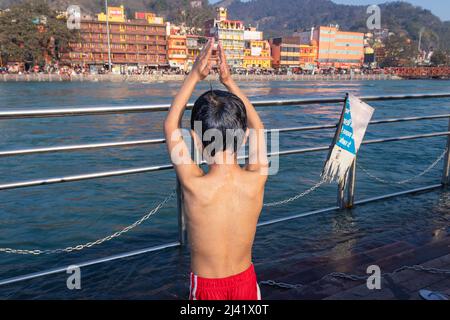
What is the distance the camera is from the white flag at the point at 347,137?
144 inches

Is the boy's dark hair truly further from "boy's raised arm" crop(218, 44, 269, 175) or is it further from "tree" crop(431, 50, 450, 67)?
"tree" crop(431, 50, 450, 67)

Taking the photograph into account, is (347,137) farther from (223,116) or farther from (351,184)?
(223,116)

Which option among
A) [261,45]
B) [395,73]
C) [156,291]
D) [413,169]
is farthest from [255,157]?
[395,73]

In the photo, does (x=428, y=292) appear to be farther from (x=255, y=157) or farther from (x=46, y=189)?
(x=46, y=189)

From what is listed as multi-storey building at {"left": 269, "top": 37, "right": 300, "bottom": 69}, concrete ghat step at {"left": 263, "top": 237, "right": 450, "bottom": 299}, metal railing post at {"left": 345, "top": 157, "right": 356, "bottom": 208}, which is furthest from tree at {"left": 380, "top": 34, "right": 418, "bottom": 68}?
concrete ghat step at {"left": 263, "top": 237, "right": 450, "bottom": 299}

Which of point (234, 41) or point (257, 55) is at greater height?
point (234, 41)

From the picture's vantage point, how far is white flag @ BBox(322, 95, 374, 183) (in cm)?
367

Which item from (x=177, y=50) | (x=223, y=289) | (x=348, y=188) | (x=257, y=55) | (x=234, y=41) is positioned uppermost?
(x=234, y=41)

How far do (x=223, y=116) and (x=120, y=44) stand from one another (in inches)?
3527

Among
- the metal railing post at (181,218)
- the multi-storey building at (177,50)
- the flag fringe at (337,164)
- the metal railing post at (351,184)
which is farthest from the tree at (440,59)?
the metal railing post at (181,218)

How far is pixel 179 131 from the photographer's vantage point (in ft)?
5.90

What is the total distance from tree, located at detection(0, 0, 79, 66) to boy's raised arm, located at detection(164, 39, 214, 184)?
79269mm

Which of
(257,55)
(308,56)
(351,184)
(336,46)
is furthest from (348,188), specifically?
(336,46)

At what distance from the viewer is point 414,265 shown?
289 cm
